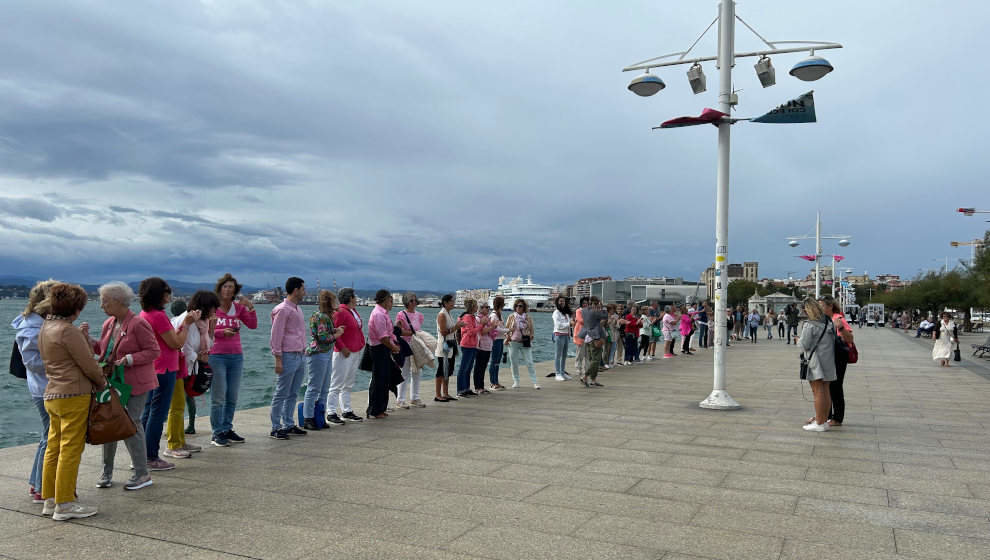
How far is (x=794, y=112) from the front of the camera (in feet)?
32.7

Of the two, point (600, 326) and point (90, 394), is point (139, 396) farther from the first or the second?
point (600, 326)

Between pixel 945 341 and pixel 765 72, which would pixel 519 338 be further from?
pixel 945 341

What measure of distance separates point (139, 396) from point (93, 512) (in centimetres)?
97

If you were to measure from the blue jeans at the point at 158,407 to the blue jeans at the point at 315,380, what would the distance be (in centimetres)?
224

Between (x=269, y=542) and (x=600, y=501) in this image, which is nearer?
(x=269, y=542)

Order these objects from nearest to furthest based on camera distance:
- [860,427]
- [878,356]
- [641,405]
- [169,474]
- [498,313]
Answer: [169,474] < [860,427] < [641,405] < [498,313] < [878,356]

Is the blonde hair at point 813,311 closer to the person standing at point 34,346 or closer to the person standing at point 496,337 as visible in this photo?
the person standing at point 496,337

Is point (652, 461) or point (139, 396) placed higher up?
point (139, 396)

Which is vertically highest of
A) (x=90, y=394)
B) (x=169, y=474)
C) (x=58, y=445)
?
(x=90, y=394)

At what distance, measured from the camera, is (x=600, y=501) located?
5363 mm

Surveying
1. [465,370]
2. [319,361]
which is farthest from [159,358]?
[465,370]

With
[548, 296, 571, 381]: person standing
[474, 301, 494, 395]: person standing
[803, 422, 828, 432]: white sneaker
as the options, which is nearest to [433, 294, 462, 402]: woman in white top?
[474, 301, 494, 395]: person standing

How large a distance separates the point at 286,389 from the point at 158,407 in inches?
72.8

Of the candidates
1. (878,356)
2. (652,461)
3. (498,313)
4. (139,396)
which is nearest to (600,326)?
(498,313)
